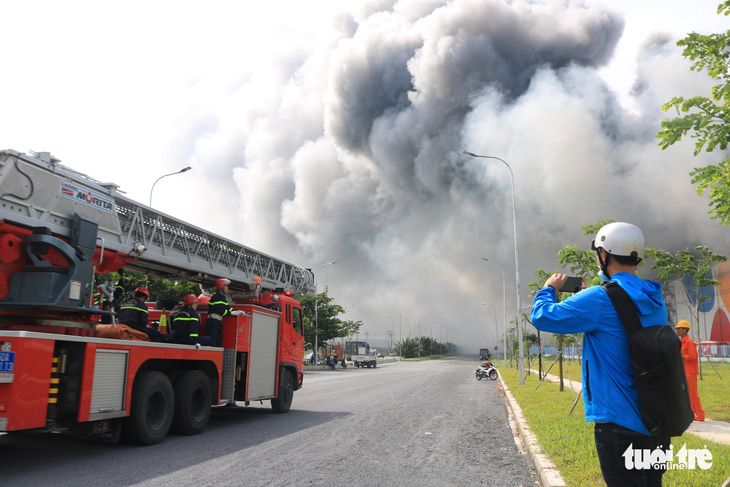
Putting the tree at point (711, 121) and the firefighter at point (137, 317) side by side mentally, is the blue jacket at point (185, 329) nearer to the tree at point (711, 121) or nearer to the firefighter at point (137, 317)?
the firefighter at point (137, 317)

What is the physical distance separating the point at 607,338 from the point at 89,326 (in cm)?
676

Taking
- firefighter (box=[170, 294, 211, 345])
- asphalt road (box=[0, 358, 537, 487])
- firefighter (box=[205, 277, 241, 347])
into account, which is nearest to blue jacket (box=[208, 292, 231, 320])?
firefighter (box=[205, 277, 241, 347])

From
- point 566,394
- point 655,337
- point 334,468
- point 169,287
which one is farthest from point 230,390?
point 169,287

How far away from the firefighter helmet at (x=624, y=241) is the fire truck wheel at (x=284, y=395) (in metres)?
9.75

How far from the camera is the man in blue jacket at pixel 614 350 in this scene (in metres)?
2.46

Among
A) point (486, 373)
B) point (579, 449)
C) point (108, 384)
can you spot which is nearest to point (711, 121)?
point (579, 449)

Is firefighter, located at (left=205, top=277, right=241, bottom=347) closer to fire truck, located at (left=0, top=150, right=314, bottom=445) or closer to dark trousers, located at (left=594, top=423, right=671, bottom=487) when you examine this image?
fire truck, located at (left=0, top=150, right=314, bottom=445)

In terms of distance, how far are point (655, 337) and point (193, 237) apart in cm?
866

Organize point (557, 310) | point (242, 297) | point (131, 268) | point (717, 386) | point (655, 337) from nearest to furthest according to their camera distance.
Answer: point (655, 337) < point (557, 310) < point (131, 268) < point (242, 297) < point (717, 386)

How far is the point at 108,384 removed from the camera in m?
6.78

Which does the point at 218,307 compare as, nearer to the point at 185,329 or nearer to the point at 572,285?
the point at 185,329

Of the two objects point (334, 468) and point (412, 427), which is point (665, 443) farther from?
point (412, 427)

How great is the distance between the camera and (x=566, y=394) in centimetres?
1477

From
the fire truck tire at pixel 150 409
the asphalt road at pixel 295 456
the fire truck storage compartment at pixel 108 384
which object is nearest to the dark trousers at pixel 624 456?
the asphalt road at pixel 295 456
